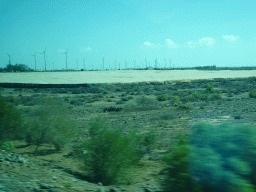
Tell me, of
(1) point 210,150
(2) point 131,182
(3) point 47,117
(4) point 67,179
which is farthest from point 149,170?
(3) point 47,117

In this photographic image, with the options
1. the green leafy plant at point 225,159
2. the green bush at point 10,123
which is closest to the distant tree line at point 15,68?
the green bush at point 10,123

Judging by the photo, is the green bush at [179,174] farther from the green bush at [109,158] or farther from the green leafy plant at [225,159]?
the green bush at [109,158]

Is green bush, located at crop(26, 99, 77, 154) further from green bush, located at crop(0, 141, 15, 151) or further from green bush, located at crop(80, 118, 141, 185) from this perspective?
green bush, located at crop(80, 118, 141, 185)

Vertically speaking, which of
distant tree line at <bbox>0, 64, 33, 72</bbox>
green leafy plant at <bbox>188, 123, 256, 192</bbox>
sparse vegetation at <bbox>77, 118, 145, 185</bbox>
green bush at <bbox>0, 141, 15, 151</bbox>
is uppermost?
distant tree line at <bbox>0, 64, 33, 72</bbox>

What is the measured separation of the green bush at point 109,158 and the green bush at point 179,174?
2.31 m

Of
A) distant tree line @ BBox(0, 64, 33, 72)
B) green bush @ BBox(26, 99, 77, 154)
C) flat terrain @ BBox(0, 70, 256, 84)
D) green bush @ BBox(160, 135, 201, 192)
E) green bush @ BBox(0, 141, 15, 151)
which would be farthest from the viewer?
distant tree line @ BBox(0, 64, 33, 72)

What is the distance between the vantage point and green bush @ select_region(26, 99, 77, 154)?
42.7 feet

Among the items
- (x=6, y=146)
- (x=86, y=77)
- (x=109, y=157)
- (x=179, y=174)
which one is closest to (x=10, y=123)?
(x=6, y=146)

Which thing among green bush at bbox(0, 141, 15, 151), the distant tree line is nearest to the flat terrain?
the distant tree line

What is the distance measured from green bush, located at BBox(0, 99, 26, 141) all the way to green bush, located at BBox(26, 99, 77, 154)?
18.1 inches

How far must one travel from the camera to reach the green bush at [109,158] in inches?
335

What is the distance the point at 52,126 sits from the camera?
1310 cm

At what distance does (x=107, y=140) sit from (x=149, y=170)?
2246 mm

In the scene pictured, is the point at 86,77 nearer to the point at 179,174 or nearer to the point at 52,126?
the point at 52,126
